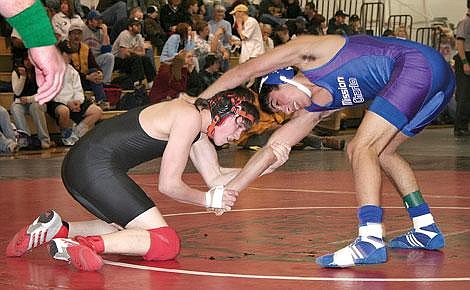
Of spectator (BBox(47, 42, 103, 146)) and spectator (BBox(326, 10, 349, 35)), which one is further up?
spectator (BBox(47, 42, 103, 146))

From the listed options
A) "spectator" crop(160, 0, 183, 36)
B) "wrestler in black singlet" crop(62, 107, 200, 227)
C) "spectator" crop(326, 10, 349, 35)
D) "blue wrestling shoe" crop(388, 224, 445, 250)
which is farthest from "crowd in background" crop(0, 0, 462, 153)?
"wrestler in black singlet" crop(62, 107, 200, 227)

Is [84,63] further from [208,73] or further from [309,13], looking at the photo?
[309,13]

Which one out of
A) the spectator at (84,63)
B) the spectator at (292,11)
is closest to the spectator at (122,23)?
the spectator at (84,63)

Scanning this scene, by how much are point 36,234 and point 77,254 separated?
0.50 metres

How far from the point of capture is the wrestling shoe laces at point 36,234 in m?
5.23

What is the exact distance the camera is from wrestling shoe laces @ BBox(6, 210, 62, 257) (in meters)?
5.23

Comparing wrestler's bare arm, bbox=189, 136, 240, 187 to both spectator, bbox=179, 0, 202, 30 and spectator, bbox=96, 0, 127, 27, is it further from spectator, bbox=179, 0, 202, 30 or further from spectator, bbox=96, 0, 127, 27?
spectator, bbox=179, 0, 202, 30

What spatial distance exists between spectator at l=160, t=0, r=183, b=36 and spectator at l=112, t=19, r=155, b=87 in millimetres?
1290

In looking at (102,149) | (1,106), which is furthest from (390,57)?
(1,106)

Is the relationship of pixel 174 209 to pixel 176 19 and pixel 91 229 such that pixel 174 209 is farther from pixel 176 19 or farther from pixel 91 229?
pixel 176 19

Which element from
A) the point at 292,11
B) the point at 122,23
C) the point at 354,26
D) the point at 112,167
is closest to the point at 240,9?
the point at 122,23

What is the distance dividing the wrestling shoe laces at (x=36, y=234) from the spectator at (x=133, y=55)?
10.0 m

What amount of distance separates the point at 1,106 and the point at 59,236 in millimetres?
8053

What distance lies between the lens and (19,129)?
13.4 metres
